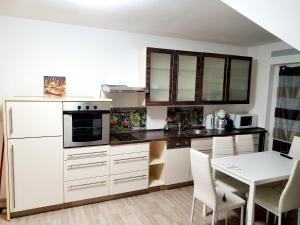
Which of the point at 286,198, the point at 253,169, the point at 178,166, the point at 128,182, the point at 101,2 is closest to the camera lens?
the point at 286,198

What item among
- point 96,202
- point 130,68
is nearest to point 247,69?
point 130,68

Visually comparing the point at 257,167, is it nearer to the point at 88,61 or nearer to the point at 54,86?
the point at 88,61

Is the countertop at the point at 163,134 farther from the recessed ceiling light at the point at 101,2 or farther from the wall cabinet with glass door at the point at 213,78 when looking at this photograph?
the recessed ceiling light at the point at 101,2

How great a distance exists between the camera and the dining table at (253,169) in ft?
7.38

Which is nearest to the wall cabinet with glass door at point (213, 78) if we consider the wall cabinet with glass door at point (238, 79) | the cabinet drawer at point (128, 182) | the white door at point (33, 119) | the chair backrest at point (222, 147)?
the wall cabinet with glass door at point (238, 79)

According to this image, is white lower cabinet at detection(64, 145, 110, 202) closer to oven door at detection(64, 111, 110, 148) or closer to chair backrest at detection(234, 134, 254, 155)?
oven door at detection(64, 111, 110, 148)

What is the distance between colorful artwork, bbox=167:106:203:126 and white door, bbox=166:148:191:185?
26.3 inches

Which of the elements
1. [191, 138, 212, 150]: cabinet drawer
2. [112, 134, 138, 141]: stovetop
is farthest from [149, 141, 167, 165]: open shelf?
[191, 138, 212, 150]: cabinet drawer

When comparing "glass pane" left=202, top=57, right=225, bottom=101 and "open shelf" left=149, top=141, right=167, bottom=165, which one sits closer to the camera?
"open shelf" left=149, top=141, right=167, bottom=165

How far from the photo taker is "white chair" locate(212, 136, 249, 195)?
109 inches

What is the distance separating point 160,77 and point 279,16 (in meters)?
2.54

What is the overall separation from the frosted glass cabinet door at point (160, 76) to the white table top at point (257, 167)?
139cm

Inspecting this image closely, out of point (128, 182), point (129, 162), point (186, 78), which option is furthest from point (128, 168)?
point (186, 78)

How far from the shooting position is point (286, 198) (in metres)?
2.23
